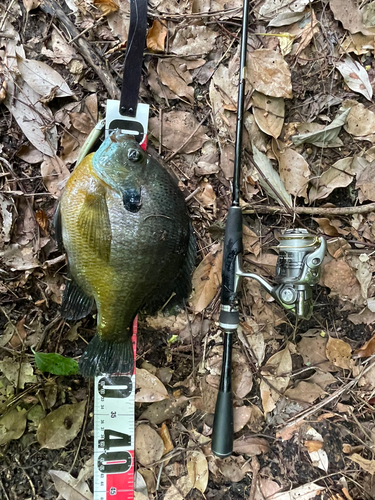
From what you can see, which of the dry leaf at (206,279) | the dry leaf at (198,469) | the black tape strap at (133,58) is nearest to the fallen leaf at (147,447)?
the dry leaf at (198,469)

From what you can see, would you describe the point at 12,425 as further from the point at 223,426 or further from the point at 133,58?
the point at 133,58

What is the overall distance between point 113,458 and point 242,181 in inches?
63.7

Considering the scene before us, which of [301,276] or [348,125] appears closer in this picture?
[301,276]

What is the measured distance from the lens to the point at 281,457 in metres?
2.08

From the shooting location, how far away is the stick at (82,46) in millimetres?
1939

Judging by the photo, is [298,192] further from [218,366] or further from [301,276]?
[218,366]

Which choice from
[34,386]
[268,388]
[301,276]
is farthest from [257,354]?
[34,386]

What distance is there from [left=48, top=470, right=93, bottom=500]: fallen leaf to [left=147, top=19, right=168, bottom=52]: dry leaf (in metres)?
2.27

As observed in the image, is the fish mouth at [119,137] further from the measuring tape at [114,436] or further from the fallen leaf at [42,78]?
the measuring tape at [114,436]

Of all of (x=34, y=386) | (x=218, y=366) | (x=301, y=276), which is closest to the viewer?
(x=301, y=276)

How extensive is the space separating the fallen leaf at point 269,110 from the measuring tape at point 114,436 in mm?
1349

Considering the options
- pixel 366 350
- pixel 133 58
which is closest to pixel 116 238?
pixel 133 58

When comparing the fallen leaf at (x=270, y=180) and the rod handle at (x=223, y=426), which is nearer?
the rod handle at (x=223, y=426)

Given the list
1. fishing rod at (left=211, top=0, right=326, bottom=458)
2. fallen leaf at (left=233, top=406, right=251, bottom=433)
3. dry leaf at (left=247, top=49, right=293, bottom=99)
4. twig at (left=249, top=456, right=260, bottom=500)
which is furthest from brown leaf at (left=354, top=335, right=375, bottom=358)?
dry leaf at (left=247, top=49, right=293, bottom=99)
